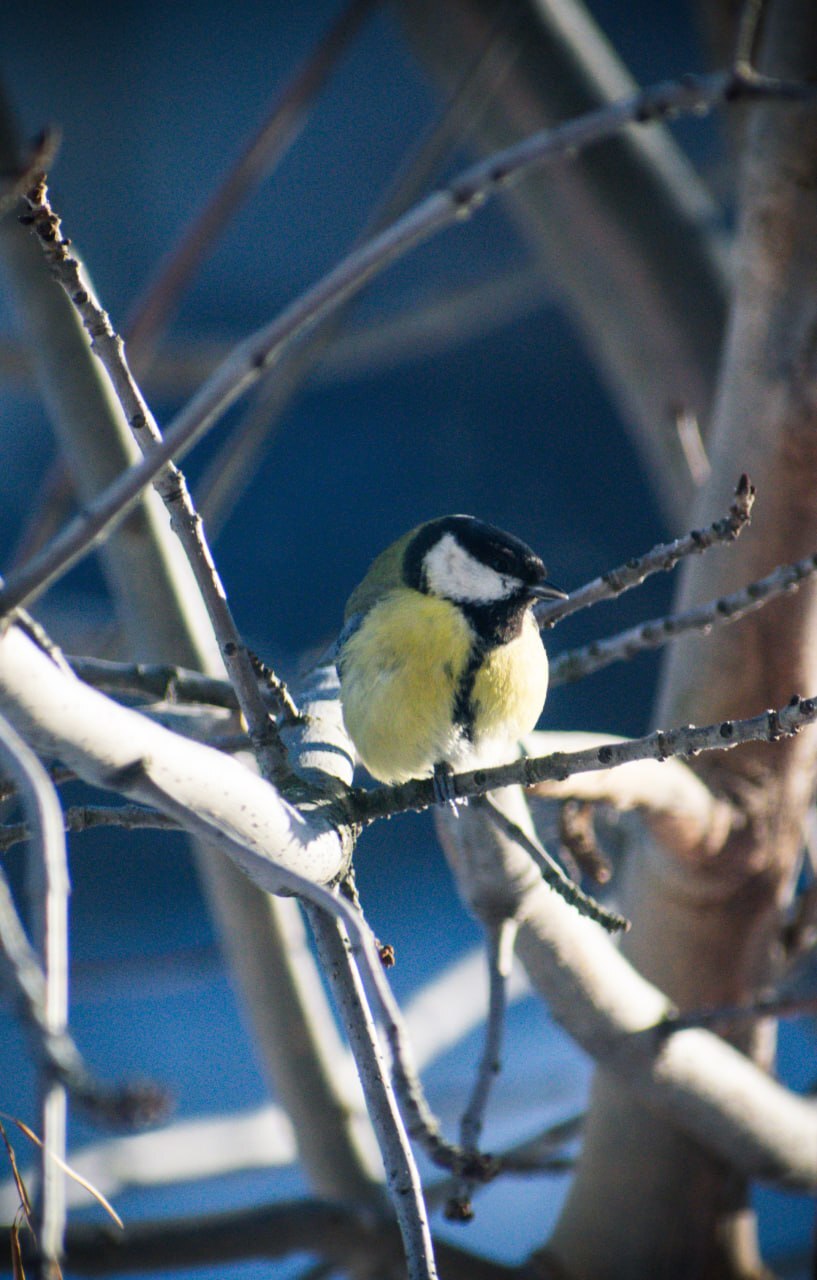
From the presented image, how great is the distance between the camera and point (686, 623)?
61 cm

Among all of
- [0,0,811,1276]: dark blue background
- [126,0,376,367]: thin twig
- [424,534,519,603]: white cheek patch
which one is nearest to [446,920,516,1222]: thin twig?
[424,534,519,603]: white cheek patch

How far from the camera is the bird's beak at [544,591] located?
0.71m

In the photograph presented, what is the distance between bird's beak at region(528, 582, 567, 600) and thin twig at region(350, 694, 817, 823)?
0.74ft

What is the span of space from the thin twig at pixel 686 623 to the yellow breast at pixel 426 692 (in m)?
0.02

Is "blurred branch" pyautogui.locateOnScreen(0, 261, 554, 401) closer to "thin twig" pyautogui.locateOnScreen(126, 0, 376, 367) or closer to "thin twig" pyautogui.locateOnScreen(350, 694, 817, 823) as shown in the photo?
"thin twig" pyautogui.locateOnScreen(126, 0, 376, 367)

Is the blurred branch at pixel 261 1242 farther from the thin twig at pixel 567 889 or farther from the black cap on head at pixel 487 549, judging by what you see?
the black cap on head at pixel 487 549

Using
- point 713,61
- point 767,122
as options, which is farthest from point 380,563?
point 713,61

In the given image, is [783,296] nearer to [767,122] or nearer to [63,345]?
[767,122]

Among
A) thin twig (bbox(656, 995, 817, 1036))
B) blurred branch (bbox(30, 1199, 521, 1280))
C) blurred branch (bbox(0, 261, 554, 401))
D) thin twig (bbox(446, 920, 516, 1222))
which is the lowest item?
blurred branch (bbox(30, 1199, 521, 1280))

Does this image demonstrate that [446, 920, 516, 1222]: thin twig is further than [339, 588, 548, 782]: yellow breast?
No

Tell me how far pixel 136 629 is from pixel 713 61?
3.96 feet

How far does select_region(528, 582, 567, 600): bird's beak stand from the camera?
71 centimetres

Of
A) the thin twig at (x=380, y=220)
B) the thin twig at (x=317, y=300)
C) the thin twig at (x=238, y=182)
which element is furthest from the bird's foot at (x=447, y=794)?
the thin twig at (x=238, y=182)

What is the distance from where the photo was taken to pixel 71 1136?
1.67 metres
